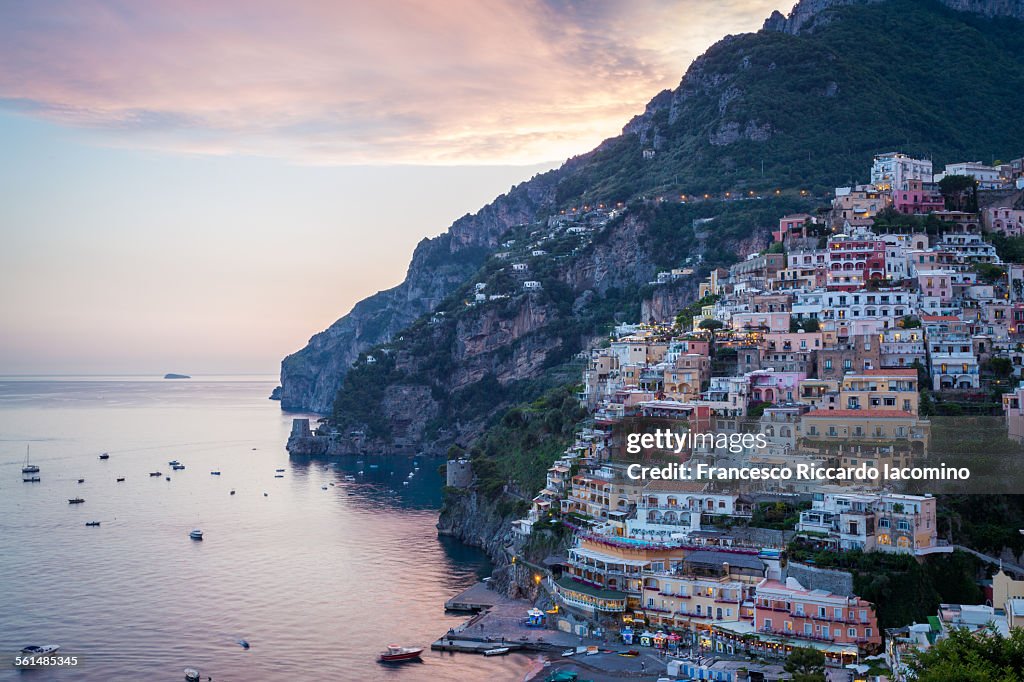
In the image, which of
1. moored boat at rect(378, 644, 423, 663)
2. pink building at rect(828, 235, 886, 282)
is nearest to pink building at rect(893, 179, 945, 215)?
pink building at rect(828, 235, 886, 282)

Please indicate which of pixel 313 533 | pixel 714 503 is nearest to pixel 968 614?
pixel 714 503

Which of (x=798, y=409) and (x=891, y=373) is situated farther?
(x=891, y=373)

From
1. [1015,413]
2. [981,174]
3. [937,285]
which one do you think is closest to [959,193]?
[981,174]

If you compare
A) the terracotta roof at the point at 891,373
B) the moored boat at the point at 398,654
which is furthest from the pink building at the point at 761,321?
the moored boat at the point at 398,654

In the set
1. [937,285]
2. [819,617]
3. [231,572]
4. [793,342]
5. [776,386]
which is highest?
[937,285]

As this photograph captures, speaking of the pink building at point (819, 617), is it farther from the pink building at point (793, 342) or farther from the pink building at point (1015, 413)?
the pink building at point (793, 342)

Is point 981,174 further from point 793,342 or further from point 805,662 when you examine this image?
point 805,662

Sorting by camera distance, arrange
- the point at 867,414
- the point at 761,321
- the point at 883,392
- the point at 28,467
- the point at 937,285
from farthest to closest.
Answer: the point at 28,467, the point at 761,321, the point at 937,285, the point at 883,392, the point at 867,414
